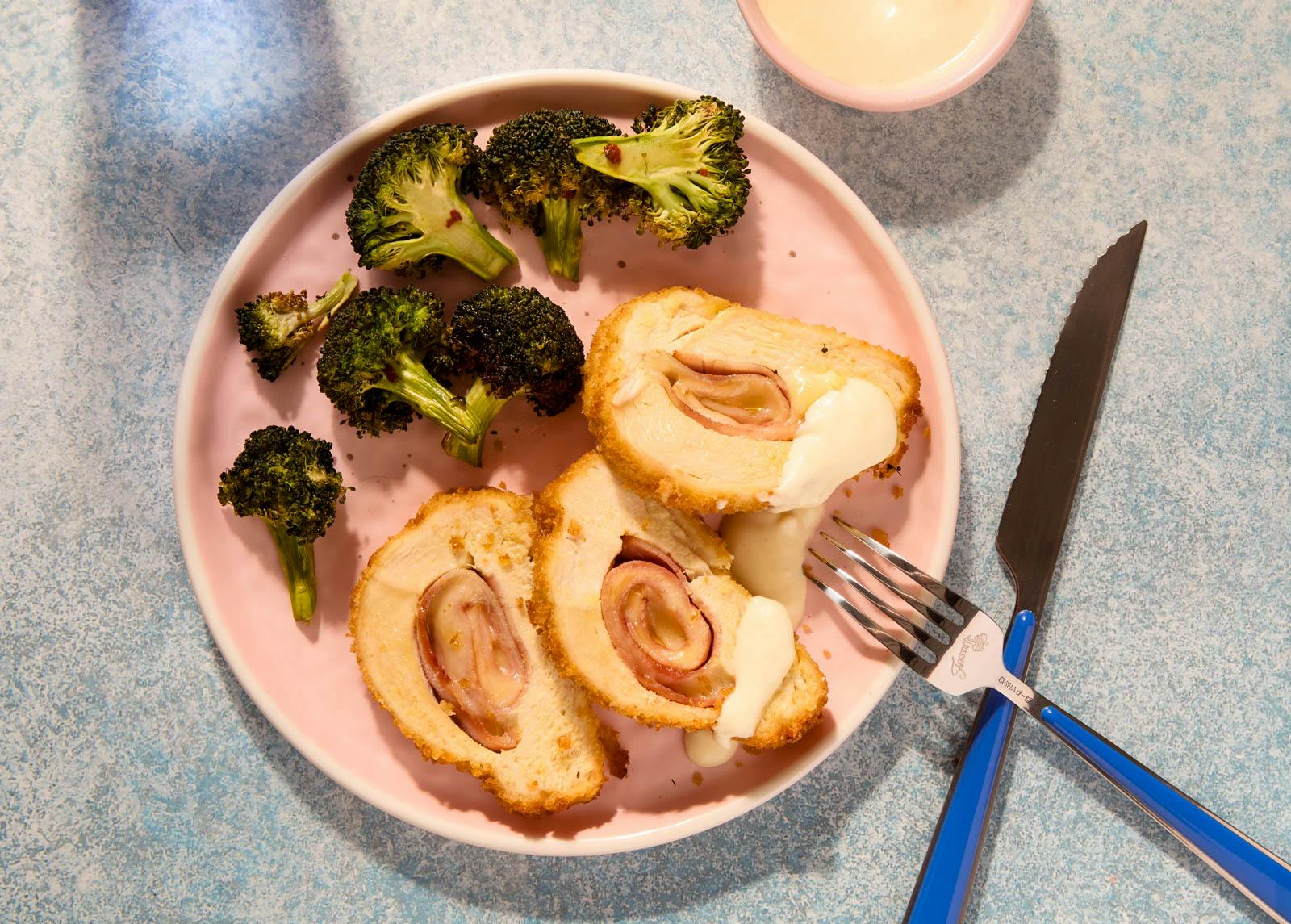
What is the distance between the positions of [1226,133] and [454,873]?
2740 mm


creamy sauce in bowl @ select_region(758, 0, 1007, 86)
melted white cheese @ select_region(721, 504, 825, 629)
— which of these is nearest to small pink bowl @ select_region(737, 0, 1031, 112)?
creamy sauce in bowl @ select_region(758, 0, 1007, 86)

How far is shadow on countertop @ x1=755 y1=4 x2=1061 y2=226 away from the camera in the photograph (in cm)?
236

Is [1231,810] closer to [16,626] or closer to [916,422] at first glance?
[916,422]

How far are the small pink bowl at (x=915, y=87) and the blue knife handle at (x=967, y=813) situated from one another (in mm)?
1255

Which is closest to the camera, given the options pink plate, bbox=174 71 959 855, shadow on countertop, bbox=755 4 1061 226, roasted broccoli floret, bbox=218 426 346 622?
roasted broccoli floret, bbox=218 426 346 622

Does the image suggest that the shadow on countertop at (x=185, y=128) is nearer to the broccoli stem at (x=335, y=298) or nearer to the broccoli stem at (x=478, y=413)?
the broccoli stem at (x=335, y=298)

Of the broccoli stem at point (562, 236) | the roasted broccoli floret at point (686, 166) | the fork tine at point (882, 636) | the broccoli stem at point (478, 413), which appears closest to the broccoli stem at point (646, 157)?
the roasted broccoli floret at point (686, 166)

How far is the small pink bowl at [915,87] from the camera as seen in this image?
213 cm

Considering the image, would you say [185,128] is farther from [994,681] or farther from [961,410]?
[994,681]

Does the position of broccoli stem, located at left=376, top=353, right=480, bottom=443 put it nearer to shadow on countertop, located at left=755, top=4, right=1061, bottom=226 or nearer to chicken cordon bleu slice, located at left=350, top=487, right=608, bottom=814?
chicken cordon bleu slice, located at left=350, top=487, right=608, bottom=814

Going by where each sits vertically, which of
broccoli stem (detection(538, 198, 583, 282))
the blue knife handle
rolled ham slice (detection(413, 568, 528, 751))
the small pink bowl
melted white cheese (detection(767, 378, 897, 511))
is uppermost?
the small pink bowl

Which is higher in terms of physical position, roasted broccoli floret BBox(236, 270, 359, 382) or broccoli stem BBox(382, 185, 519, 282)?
broccoli stem BBox(382, 185, 519, 282)

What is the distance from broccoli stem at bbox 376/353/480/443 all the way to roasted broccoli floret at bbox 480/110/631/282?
397mm

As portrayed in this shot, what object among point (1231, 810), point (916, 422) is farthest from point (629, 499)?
point (1231, 810)
